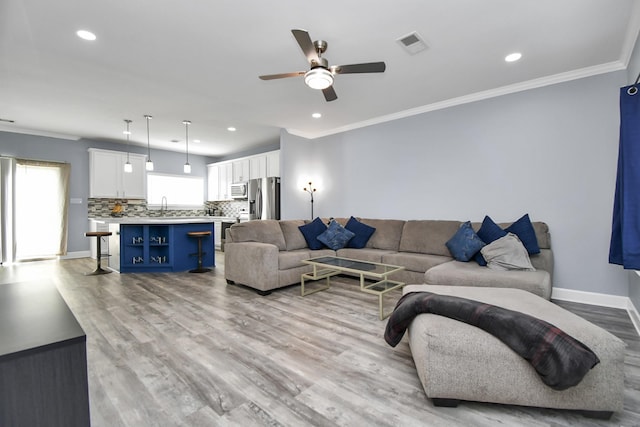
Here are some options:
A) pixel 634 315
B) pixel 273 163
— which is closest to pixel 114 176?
pixel 273 163

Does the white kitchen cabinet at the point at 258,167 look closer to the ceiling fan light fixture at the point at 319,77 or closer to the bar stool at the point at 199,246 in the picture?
the bar stool at the point at 199,246

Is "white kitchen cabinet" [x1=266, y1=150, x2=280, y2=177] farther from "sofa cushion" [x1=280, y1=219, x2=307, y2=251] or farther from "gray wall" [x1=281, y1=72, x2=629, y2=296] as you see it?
"sofa cushion" [x1=280, y1=219, x2=307, y2=251]

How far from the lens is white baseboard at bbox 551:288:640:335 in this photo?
2942 millimetres

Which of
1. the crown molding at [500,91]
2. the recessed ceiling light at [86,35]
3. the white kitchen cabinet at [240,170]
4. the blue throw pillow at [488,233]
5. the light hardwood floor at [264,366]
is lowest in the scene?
the light hardwood floor at [264,366]

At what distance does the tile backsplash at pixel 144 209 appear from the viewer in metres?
6.71

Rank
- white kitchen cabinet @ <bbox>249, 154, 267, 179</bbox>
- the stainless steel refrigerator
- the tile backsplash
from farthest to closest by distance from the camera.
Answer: white kitchen cabinet @ <bbox>249, 154, 267, 179</bbox>
the tile backsplash
the stainless steel refrigerator

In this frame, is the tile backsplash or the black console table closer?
the black console table

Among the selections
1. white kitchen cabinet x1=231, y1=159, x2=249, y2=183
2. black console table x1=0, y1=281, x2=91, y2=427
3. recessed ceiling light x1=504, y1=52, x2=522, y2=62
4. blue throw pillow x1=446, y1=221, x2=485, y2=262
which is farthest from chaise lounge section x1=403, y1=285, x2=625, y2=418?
white kitchen cabinet x1=231, y1=159, x2=249, y2=183

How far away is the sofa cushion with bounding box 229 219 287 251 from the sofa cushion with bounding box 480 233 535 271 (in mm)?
2727

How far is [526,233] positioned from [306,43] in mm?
3107

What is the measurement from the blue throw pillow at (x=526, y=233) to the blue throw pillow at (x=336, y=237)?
2.20m

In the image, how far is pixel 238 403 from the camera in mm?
1594

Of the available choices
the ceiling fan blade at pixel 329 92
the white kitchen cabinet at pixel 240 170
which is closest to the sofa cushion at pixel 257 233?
the ceiling fan blade at pixel 329 92

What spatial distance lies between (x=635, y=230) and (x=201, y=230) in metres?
5.63
